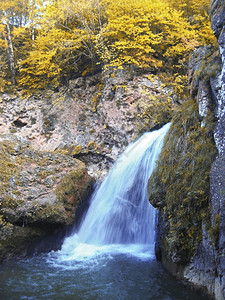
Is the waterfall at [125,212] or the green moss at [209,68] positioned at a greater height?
the green moss at [209,68]

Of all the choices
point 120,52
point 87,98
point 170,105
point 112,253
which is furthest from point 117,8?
point 112,253

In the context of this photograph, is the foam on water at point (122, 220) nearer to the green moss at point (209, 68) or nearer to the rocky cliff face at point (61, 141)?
the rocky cliff face at point (61, 141)

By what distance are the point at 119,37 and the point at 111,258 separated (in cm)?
875

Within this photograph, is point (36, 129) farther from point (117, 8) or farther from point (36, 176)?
point (117, 8)

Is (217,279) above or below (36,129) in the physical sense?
below

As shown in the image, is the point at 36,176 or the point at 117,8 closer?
the point at 36,176

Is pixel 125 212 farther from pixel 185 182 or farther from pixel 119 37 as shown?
pixel 119 37

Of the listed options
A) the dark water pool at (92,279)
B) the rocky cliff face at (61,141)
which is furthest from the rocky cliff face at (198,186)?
the rocky cliff face at (61,141)

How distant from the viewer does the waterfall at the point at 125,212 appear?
6.44 meters

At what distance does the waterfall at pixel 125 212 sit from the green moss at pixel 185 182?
1.33m

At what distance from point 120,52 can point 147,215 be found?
7623 mm

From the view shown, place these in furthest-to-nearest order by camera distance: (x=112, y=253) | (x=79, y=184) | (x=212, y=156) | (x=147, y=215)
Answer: (x=79, y=184)
(x=147, y=215)
(x=112, y=253)
(x=212, y=156)

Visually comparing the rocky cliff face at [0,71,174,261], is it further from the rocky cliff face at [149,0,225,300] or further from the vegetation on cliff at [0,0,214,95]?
the rocky cliff face at [149,0,225,300]

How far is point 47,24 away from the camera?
11.4 metres
